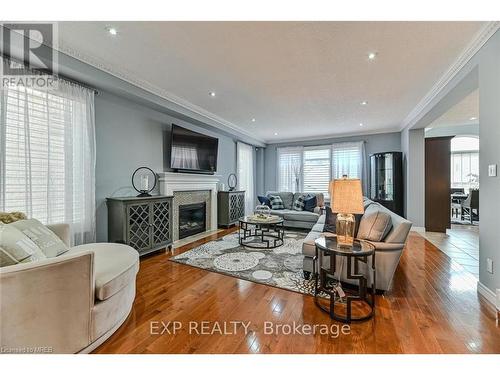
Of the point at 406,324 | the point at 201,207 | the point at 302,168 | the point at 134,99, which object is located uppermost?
the point at 134,99

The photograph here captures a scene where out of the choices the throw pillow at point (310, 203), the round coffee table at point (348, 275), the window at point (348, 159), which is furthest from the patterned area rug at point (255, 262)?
the window at point (348, 159)

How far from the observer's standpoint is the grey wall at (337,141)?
19.9 ft

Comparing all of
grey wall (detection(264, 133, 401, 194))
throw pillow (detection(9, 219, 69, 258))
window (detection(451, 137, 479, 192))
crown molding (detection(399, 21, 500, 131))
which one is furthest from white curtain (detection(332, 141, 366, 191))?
throw pillow (detection(9, 219, 69, 258))

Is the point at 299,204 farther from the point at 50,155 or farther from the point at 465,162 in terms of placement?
the point at 465,162

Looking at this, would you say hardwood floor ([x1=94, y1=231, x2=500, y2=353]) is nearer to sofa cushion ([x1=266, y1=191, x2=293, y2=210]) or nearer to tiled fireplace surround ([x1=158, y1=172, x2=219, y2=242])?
tiled fireplace surround ([x1=158, y1=172, x2=219, y2=242])

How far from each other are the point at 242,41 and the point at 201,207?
350cm

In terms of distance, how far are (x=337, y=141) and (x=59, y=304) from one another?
685 cm

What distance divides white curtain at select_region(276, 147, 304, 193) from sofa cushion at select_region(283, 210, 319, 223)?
2.18 meters

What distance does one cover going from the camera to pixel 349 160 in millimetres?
6496

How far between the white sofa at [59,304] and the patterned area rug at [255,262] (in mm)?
1412

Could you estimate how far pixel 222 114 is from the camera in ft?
15.4

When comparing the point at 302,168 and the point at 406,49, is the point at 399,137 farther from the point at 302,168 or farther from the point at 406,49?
the point at 406,49

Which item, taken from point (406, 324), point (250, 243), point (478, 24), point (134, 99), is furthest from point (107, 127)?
point (478, 24)

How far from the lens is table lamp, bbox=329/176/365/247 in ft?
6.56
